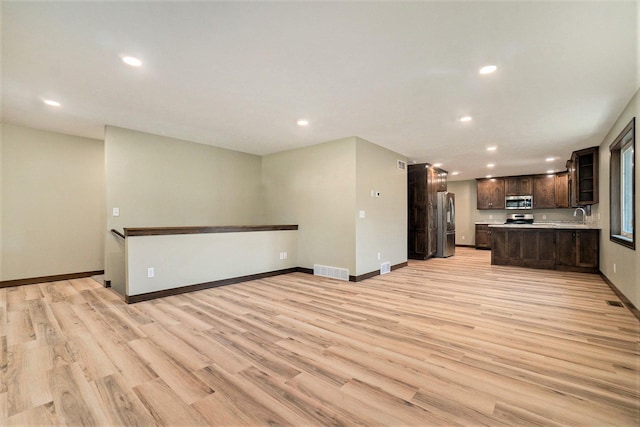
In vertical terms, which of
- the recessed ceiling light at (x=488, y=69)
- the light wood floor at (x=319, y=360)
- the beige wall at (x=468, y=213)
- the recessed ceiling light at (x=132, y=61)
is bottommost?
the light wood floor at (x=319, y=360)

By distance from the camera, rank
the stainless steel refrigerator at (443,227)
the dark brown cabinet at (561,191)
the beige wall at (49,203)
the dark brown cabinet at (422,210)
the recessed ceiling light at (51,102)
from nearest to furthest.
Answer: the recessed ceiling light at (51,102), the beige wall at (49,203), the dark brown cabinet at (422,210), the stainless steel refrigerator at (443,227), the dark brown cabinet at (561,191)

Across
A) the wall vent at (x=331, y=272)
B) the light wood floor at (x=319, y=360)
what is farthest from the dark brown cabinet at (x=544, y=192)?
the wall vent at (x=331, y=272)

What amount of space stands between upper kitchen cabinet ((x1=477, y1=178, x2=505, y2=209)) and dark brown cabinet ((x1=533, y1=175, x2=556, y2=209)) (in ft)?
2.86

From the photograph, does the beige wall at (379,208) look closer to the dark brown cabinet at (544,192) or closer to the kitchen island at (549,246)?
the kitchen island at (549,246)

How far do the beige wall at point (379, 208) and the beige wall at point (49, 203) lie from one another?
15.7 ft

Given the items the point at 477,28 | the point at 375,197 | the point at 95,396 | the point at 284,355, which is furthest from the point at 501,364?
the point at 375,197

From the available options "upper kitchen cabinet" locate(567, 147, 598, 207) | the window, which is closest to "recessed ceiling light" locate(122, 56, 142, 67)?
the window

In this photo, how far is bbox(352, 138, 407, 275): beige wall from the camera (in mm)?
4969

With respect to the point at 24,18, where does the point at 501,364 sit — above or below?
below

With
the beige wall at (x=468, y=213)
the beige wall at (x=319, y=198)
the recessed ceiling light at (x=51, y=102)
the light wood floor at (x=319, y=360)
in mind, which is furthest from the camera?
the beige wall at (x=468, y=213)

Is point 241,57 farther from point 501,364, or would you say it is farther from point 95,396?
point 501,364

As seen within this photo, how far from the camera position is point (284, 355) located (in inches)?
89.7

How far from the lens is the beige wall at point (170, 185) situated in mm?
4527

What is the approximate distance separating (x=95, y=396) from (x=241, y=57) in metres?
2.63
